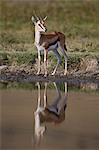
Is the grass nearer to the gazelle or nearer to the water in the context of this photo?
the gazelle

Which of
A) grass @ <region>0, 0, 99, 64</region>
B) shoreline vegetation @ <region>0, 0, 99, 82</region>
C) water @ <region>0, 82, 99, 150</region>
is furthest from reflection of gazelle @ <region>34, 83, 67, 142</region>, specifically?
grass @ <region>0, 0, 99, 64</region>

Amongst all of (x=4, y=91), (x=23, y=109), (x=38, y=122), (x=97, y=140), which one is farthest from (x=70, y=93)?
(x=97, y=140)

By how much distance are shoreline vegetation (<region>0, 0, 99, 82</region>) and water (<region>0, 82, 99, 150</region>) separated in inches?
95.3

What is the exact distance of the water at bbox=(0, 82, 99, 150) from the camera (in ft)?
40.3

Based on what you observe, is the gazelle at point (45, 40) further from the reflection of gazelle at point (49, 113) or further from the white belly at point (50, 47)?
the reflection of gazelle at point (49, 113)

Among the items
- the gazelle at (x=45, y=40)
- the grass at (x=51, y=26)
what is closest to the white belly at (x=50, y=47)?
the gazelle at (x=45, y=40)

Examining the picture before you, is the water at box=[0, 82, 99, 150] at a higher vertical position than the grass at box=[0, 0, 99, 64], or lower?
lower

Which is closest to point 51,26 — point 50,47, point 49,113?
point 50,47

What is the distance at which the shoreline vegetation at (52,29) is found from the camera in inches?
876

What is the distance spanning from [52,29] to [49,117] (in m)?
16.9

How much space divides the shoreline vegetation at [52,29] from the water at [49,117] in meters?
2.42

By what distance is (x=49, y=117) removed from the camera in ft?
48.8

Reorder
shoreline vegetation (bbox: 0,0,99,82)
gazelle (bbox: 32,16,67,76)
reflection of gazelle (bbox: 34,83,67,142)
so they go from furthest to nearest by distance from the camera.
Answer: shoreline vegetation (bbox: 0,0,99,82) → gazelle (bbox: 32,16,67,76) → reflection of gazelle (bbox: 34,83,67,142)

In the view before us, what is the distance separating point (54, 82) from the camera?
20359 millimetres
